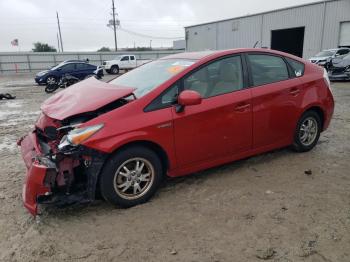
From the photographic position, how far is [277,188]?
4074mm

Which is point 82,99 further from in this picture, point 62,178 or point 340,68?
point 340,68

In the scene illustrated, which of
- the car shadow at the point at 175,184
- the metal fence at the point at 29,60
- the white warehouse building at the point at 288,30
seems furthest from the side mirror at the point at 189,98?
the metal fence at the point at 29,60

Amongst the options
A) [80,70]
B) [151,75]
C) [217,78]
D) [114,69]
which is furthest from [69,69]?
[217,78]

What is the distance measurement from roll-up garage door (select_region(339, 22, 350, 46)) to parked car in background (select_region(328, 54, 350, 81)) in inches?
423

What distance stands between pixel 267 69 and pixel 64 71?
19610 millimetres

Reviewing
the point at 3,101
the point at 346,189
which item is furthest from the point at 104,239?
the point at 3,101

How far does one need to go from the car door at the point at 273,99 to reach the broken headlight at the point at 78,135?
6.87 feet

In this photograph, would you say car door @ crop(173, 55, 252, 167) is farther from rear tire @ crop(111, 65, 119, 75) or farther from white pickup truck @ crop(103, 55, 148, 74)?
rear tire @ crop(111, 65, 119, 75)

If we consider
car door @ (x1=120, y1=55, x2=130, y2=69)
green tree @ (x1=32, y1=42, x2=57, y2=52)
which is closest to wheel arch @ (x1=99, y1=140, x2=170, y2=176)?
car door @ (x1=120, y1=55, x2=130, y2=69)

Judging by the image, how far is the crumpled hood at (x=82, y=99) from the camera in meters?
3.61

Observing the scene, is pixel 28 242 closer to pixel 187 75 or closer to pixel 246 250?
pixel 246 250

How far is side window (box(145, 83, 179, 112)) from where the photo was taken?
370 centimetres

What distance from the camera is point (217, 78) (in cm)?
423

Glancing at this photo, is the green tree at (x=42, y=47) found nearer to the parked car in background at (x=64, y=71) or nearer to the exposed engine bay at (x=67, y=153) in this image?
the parked car in background at (x=64, y=71)
